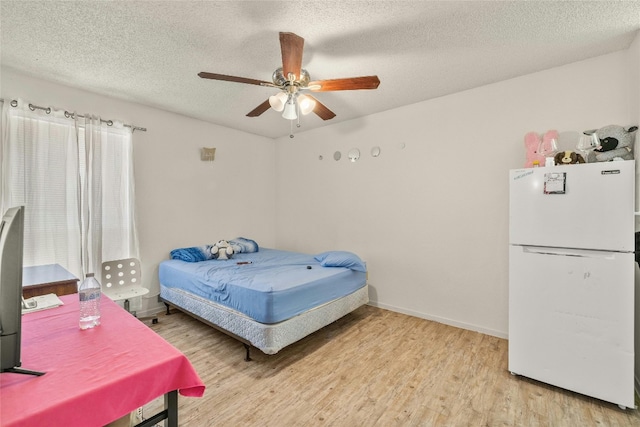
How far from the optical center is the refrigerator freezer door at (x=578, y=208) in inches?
71.4

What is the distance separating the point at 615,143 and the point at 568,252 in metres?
0.90

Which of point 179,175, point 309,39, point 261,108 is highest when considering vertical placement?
point 309,39

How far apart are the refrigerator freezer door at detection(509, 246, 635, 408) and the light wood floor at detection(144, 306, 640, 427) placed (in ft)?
0.49

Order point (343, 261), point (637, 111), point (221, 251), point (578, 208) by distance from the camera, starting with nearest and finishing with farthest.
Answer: point (578, 208)
point (637, 111)
point (343, 261)
point (221, 251)

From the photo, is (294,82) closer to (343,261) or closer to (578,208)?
(343,261)

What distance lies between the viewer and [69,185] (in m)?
2.80

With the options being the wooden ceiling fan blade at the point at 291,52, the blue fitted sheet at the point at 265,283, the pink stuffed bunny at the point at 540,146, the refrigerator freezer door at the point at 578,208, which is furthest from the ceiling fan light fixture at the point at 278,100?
the pink stuffed bunny at the point at 540,146

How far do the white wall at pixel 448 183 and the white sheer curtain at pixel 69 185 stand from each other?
101 inches

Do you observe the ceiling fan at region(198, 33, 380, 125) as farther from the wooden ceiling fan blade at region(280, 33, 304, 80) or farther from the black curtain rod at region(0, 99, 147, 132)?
the black curtain rod at region(0, 99, 147, 132)

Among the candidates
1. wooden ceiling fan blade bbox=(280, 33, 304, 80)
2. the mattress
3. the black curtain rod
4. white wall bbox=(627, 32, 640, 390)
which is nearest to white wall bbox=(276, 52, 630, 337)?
white wall bbox=(627, 32, 640, 390)

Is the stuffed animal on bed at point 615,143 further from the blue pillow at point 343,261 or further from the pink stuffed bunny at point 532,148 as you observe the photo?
the blue pillow at point 343,261

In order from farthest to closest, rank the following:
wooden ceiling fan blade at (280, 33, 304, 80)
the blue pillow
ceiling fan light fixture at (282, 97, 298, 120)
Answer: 1. the blue pillow
2. ceiling fan light fixture at (282, 97, 298, 120)
3. wooden ceiling fan blade at (280, 33, 304, 80)

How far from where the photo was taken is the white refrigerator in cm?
181

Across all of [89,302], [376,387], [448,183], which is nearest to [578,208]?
[448,183]
